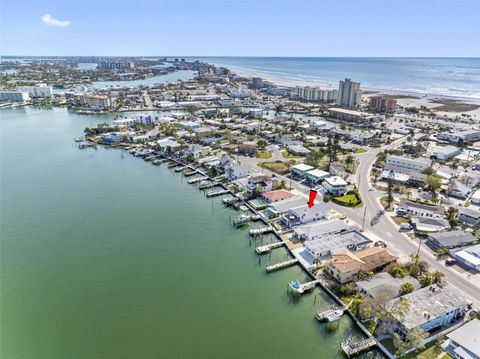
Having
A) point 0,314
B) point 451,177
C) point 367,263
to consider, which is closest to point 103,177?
point 0,314

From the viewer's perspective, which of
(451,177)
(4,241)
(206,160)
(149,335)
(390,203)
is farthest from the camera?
(206,160)

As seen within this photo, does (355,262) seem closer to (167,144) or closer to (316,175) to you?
(316,175)

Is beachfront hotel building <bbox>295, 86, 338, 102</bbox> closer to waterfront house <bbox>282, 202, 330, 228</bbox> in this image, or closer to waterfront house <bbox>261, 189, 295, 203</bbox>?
waterfront house <bbox>261, 189, 295, 203</bbox>

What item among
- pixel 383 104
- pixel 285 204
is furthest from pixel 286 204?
pixel 383 104

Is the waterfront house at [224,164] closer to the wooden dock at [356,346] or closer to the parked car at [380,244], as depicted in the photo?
the parked car at [380,244]

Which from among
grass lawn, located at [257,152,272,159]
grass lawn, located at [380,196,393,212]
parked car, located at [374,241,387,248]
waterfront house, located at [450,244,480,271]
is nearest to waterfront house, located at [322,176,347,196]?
grass lawn, located at [380,196,393,212]

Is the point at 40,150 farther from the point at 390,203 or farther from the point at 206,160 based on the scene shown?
the point at 390,203
